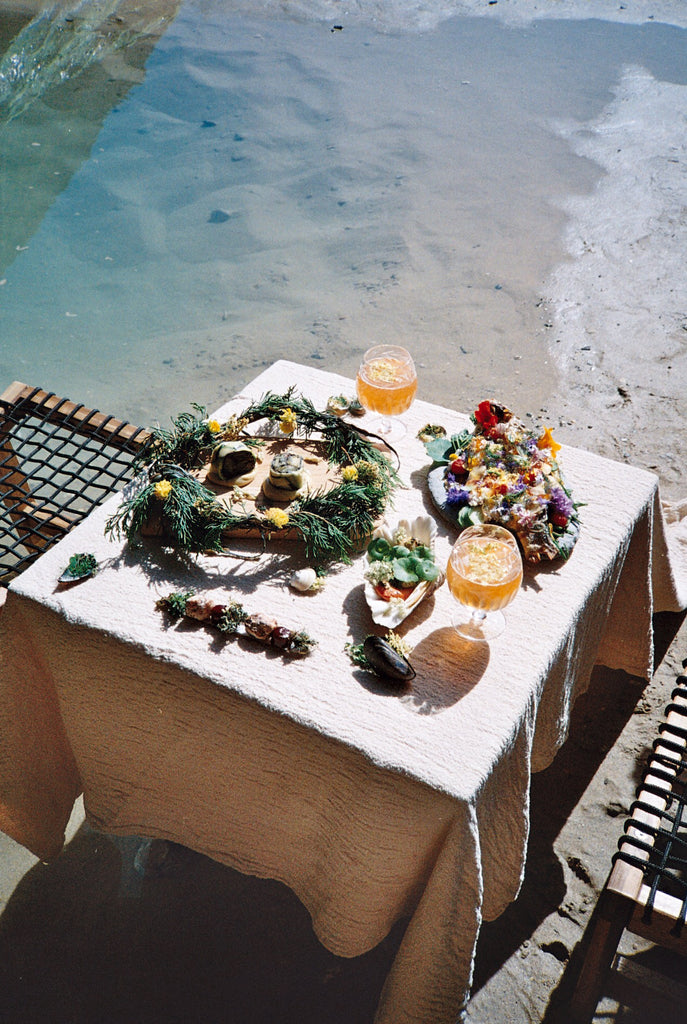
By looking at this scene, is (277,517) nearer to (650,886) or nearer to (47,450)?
(650,886)

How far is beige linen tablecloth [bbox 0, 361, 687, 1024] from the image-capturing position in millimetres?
1298

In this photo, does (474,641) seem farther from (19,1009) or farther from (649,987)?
(19,1009)

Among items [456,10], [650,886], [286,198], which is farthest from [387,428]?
[456,10]

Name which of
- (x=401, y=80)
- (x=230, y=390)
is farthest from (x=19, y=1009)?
(x=401, y=80)

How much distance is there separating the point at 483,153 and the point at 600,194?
37.0 inches

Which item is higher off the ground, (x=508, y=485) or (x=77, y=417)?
(x=508, y=485)

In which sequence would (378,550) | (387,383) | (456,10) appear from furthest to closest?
(456,10) → (387,383) → (378,550)

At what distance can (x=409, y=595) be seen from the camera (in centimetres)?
148

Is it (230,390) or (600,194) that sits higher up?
(600,194)

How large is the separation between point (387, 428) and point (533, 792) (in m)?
1.15

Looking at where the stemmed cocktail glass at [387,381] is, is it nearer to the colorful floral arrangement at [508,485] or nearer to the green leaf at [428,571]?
the colorful floral arrangement at [508,485]

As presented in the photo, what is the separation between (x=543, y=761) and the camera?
1727mm

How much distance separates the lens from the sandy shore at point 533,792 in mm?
1918

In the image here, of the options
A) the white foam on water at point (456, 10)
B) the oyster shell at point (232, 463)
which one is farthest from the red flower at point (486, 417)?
the white foam on water at point (456, 10)
